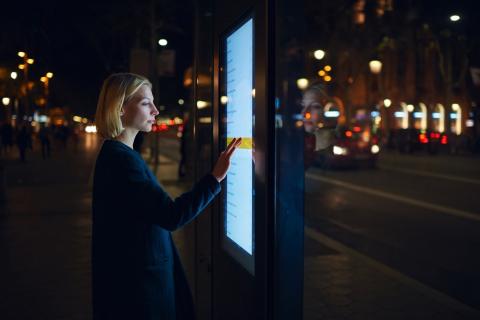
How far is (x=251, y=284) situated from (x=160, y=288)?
37cm

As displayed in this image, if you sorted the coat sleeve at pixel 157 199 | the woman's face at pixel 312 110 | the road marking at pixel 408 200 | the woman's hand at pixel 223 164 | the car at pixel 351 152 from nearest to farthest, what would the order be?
the coat sleeve at pixel 157 199 → the woman's hand at pixel 223 164 → the woman's face at pixel 312 110 → the road marking at pixel 408 200 → the car at pixel 351 152

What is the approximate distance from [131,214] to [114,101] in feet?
1.57

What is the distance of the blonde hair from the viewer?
2.60 m

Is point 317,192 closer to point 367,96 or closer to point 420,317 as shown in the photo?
point 420,317

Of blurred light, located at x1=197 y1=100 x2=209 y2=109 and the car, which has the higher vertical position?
blurred light, located at x1=197 y1=100 x2=209 y2=109

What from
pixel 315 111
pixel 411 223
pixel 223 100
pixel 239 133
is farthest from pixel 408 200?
pixel 239 133

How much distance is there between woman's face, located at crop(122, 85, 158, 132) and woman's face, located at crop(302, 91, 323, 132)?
251 centimetres

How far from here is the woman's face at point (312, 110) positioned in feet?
16.6

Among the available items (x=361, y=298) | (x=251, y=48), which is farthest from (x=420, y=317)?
(x=251, y=48)

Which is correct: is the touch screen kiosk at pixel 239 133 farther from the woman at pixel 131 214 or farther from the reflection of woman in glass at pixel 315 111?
the reflection of woman in glass at pixel 315 111

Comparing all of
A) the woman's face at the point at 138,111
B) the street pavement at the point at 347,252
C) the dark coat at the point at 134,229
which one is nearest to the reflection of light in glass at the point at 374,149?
the street pavement at the point at 347,252

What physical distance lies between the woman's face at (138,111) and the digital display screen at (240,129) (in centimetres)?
39

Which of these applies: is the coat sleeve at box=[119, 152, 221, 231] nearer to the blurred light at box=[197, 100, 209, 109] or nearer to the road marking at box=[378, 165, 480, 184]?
the blurred light at box=[197, 100, 209, 109]

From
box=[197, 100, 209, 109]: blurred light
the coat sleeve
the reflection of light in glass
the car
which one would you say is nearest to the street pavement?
box=[197, 100, 209, 109]: blurred light
